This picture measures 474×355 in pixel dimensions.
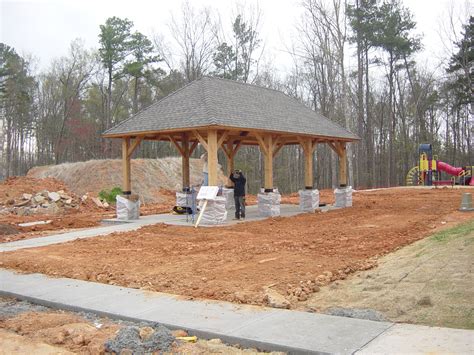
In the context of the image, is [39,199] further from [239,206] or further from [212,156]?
[212,156]

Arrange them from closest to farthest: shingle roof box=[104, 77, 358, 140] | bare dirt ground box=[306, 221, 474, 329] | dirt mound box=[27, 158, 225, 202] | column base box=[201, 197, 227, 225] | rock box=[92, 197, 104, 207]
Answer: bare dirt ground box=[306, 221, 474, 329] < column base box=[201, 197, 227, 225] < shingle roof box=[104, 77, 358, 140] < rock box=[92, 197, 104, 207] < dirt mound box=[27, 158, 225, 202]

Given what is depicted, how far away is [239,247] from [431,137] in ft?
130

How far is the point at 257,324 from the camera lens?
5.45 m

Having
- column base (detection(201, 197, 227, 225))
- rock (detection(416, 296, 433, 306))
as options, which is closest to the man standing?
column base (detection(201, 197, 227, 225))

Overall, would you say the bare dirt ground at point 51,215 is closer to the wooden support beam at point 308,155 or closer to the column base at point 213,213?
the column base at point 213,213

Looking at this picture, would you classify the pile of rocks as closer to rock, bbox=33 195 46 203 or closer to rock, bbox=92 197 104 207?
rock, bbox=33 195 46 203

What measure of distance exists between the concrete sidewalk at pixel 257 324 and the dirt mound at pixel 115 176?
21604 mm

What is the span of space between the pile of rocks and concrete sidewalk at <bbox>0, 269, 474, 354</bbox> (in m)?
15.1

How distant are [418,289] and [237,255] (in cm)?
408

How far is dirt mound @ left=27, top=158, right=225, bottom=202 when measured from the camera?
29.5 metres

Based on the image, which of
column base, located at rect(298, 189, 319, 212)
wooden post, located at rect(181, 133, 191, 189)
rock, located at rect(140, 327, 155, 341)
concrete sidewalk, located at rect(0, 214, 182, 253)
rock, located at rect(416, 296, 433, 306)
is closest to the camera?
rock, located at rect(140, 327, 155, 341)

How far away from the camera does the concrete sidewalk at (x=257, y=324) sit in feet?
15.3

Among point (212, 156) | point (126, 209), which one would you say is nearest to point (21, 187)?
point (126, 209)

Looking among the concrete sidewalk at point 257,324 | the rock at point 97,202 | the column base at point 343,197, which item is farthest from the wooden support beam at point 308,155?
the concrete sidewalk at point 257,324
